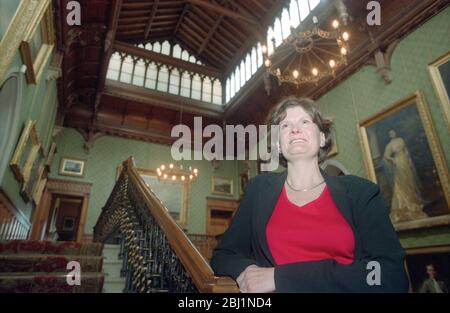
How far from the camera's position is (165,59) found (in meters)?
13.3

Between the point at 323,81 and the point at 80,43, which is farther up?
the point at 80,43

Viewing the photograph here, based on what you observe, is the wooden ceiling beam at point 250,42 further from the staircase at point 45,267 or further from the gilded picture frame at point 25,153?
the staircase at point 45,267

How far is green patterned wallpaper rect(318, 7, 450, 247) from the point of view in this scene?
5.66 m

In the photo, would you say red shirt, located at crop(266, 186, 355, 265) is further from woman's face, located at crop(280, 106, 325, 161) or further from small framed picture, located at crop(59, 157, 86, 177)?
small framed picture, located at crop(59, 157, 86, 177)

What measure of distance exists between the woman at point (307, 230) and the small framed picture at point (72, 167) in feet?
36.7

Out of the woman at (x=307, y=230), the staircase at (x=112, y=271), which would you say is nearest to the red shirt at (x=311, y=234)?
the woman at (x=307, y=230)

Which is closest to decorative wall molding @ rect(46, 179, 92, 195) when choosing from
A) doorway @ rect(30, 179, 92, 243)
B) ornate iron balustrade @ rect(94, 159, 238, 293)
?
doorway @ rect(30, 179, 92, 243)

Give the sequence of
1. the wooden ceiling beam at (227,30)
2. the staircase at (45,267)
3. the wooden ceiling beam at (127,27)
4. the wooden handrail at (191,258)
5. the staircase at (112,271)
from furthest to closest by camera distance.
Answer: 1. the wooden ceiling beam at (227,30)
2. the wooden ceiling beam at (127,27)
3. the staircase at (112,271)
4. the staircase at (45,267)
5. the wooden handrail at (191,258)

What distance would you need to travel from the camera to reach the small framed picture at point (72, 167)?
10.8m

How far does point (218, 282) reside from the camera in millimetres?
1249

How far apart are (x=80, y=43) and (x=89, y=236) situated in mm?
6590
